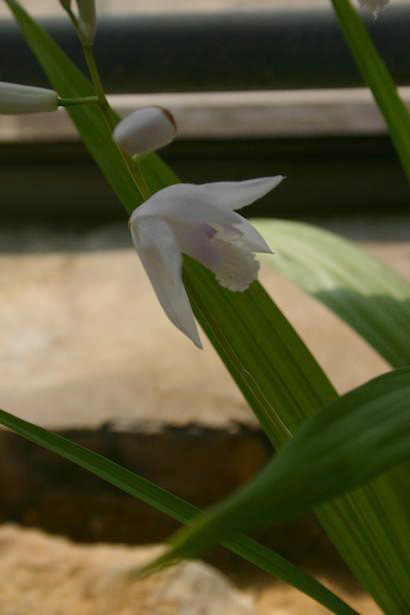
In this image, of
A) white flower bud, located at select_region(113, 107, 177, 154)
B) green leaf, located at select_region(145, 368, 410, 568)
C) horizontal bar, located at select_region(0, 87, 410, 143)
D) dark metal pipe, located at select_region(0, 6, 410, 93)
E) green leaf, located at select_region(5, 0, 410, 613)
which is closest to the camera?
green leaf, located at select_region(145, 368, 410, 568)

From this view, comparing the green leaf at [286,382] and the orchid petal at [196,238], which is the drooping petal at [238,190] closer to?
the orchid petal at [196,238]

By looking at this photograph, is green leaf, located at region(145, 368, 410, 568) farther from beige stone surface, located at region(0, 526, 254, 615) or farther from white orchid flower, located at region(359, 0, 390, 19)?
beige stone surface, located at region(0, 526, 254, 615)

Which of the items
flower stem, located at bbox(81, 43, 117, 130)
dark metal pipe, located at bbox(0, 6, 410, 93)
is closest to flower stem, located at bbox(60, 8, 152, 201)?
flower stem, located at bbox(81, 43, 117, 130)

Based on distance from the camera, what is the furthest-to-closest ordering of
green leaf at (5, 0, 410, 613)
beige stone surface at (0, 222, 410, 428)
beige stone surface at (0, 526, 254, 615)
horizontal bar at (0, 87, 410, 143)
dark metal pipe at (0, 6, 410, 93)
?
horizontal bar at (0, 87, 410, 143), beige stone surface at (0, 222, 410, 428), beige stone surface at (0, 526, 254, 615), dark metal pipe at (0, 6, 410, 93), green leaf at (5, 0, 410, 613)

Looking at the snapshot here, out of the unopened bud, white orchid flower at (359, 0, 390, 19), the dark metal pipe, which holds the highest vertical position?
the dark metal pipe

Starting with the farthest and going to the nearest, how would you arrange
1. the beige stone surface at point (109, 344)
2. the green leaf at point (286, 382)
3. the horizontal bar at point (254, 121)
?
the horizontal bar at point (254, 121)
the beige stone surface at point (109, 344)
the green leaf at point (286, 382)

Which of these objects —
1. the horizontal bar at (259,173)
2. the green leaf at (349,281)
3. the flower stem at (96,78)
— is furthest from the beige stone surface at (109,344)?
the flower stem at (96,78)
